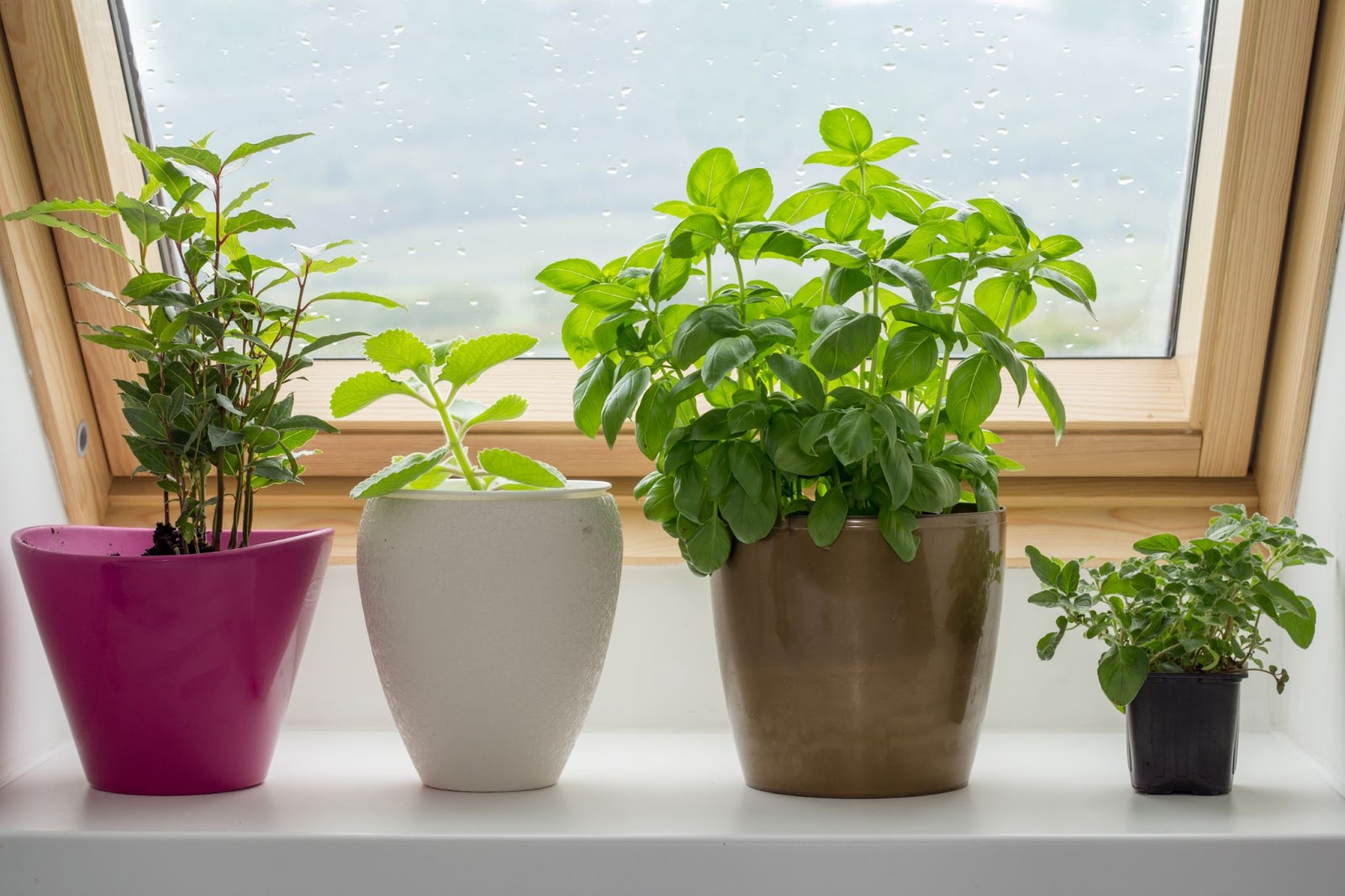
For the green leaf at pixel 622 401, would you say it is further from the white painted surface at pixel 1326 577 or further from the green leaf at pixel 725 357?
the white painted surface at pixel 1326 577

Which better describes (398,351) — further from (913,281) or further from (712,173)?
(913,281)

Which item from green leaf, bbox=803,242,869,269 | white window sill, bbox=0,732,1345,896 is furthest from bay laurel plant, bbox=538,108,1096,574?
white window sill, bbox=0,732,1345,896

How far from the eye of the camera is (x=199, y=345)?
3.45 feet

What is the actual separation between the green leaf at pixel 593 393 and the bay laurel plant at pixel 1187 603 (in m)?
0.42

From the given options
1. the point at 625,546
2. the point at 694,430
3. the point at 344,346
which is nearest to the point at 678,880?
the point at 694,430

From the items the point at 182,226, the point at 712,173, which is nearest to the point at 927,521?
the point at 712,173

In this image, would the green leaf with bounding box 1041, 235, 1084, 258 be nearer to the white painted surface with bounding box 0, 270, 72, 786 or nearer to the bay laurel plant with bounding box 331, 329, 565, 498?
the bay laurel plant with bounding box 331, 329, 565, 498

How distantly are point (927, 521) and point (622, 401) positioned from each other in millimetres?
285

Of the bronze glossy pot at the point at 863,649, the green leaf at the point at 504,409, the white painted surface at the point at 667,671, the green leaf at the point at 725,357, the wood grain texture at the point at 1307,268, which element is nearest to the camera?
the green leaf at the point at 725,357

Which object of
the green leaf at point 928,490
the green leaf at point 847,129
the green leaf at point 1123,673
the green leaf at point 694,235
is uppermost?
the green leaf at point 847,129

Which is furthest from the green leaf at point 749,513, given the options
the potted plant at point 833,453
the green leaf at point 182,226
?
the green leaf at point 182,226

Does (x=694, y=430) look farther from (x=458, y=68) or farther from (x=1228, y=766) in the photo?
(x=458, y=68)

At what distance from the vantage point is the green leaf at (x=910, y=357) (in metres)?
0.96

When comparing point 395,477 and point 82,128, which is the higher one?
point 82,128
